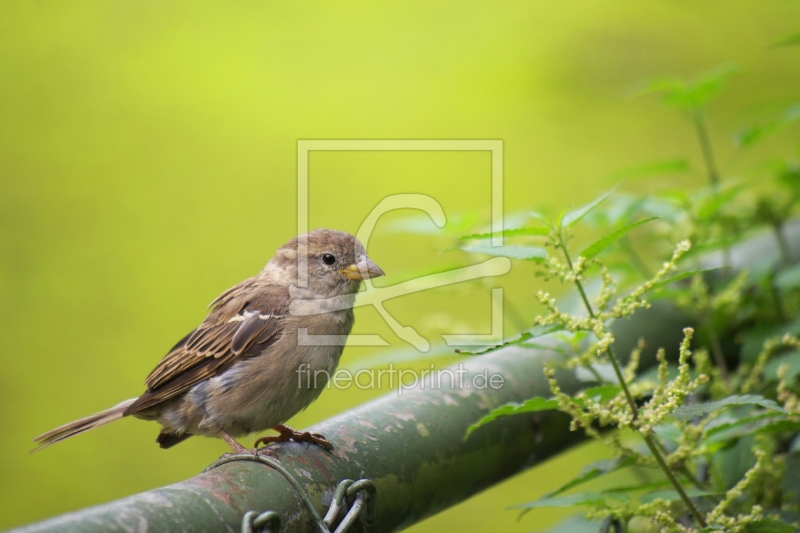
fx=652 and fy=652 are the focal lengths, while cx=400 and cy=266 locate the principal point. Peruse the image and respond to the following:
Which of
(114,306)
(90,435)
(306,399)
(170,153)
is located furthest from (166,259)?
(306,399)

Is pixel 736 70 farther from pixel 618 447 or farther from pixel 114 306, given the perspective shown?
pixel 114 306

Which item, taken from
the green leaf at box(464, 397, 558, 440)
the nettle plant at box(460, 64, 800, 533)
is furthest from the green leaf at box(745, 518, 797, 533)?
the green leaf at box(464, 397, 558, 440)

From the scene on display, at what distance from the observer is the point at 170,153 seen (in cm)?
446

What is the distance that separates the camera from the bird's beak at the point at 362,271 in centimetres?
219

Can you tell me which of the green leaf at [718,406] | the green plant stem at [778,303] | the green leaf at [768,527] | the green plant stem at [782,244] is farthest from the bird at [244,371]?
the green plant stem at [782,244]

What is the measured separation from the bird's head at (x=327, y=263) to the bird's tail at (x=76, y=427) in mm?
658

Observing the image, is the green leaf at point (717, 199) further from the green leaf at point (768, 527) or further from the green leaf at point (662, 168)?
the green leaf at point (768, 527)

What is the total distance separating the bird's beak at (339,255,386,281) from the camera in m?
2.19

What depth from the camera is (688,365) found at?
1367 millimetres

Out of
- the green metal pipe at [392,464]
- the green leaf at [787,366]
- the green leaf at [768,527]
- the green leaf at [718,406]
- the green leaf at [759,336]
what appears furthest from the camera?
the green leaf at [759,336]

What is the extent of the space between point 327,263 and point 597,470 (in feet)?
3.78

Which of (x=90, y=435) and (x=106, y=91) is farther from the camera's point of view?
(x=106, y=91)

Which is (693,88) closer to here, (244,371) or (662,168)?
(662,168)

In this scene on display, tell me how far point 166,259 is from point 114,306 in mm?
436
